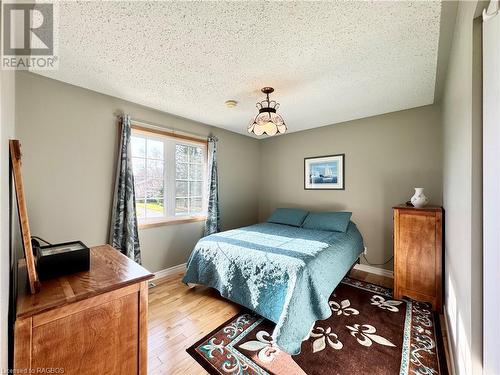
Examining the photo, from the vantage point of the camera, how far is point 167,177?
9.89ft

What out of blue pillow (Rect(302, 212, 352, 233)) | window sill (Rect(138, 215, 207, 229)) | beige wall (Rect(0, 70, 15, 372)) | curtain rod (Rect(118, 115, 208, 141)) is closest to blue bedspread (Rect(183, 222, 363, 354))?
blue pillow (Rect(302, 212, 352, 233))

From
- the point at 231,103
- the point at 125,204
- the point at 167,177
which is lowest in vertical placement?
the point at 125,204

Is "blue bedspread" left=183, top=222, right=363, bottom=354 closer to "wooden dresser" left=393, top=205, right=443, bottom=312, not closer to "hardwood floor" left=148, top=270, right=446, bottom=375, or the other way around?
"hardwood floor" left=148, top=270, right=446, bottom=375

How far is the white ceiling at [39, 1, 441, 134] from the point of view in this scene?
4.13ft

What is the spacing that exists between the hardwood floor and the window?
0.92 m

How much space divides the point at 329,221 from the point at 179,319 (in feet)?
7.22

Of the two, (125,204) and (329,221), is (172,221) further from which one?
(329,221)

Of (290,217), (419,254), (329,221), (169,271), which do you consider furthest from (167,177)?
(419,254)

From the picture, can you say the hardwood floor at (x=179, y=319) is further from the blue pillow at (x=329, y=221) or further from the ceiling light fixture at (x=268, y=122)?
the ceiling light fixture at (x=268, y=122)

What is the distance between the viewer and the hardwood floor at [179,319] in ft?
4.98

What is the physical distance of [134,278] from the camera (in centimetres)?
104

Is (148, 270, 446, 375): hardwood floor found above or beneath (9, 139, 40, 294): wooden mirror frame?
beneath

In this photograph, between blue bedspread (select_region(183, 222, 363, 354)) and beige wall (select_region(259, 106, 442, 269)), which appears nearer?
blue bedspread (select_region(183, 222, 363, 354))

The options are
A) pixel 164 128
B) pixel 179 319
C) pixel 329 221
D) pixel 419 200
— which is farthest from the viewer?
pixel 329 221
